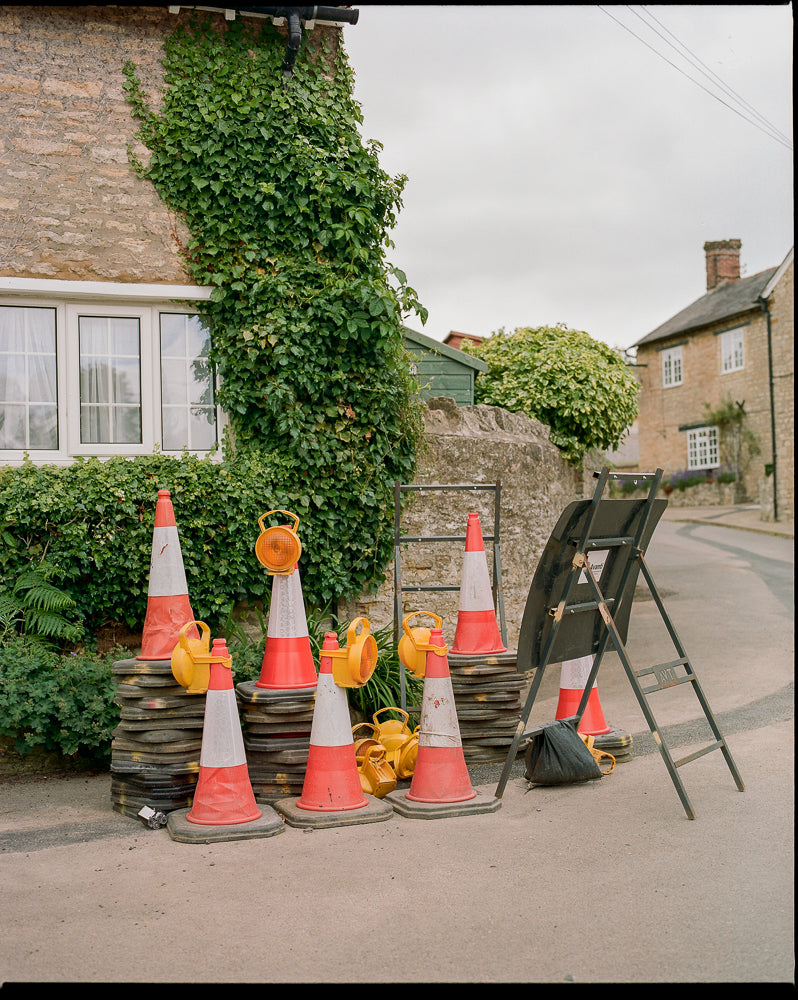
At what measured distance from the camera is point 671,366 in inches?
1421

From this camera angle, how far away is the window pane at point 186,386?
8305 millimetres

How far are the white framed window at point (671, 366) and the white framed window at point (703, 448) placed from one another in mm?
2294

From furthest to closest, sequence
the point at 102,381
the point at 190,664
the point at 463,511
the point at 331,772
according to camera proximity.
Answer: the point at 463,511
the point at 102,381
the point at 190,664
the point at 331,772

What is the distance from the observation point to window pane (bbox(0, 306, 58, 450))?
7.95m

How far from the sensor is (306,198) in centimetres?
809

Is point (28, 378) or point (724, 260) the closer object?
point (28, 378)

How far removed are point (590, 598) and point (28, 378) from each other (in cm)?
522

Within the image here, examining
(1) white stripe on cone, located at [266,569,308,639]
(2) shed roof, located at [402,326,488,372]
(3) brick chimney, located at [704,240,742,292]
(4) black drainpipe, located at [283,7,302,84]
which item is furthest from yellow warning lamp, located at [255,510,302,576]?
(3) brick chimney, located at [704,240,742,292]

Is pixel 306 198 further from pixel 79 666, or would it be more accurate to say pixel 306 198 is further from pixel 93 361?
pixel 79 666

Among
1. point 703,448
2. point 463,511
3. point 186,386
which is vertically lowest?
point 463,511

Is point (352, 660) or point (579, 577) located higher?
point (579, 577)

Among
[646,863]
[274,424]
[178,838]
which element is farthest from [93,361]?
[646,863]

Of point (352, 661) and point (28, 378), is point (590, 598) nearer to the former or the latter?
point (352, 661)

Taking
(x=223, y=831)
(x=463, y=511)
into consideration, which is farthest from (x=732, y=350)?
(x=223, y=831)
